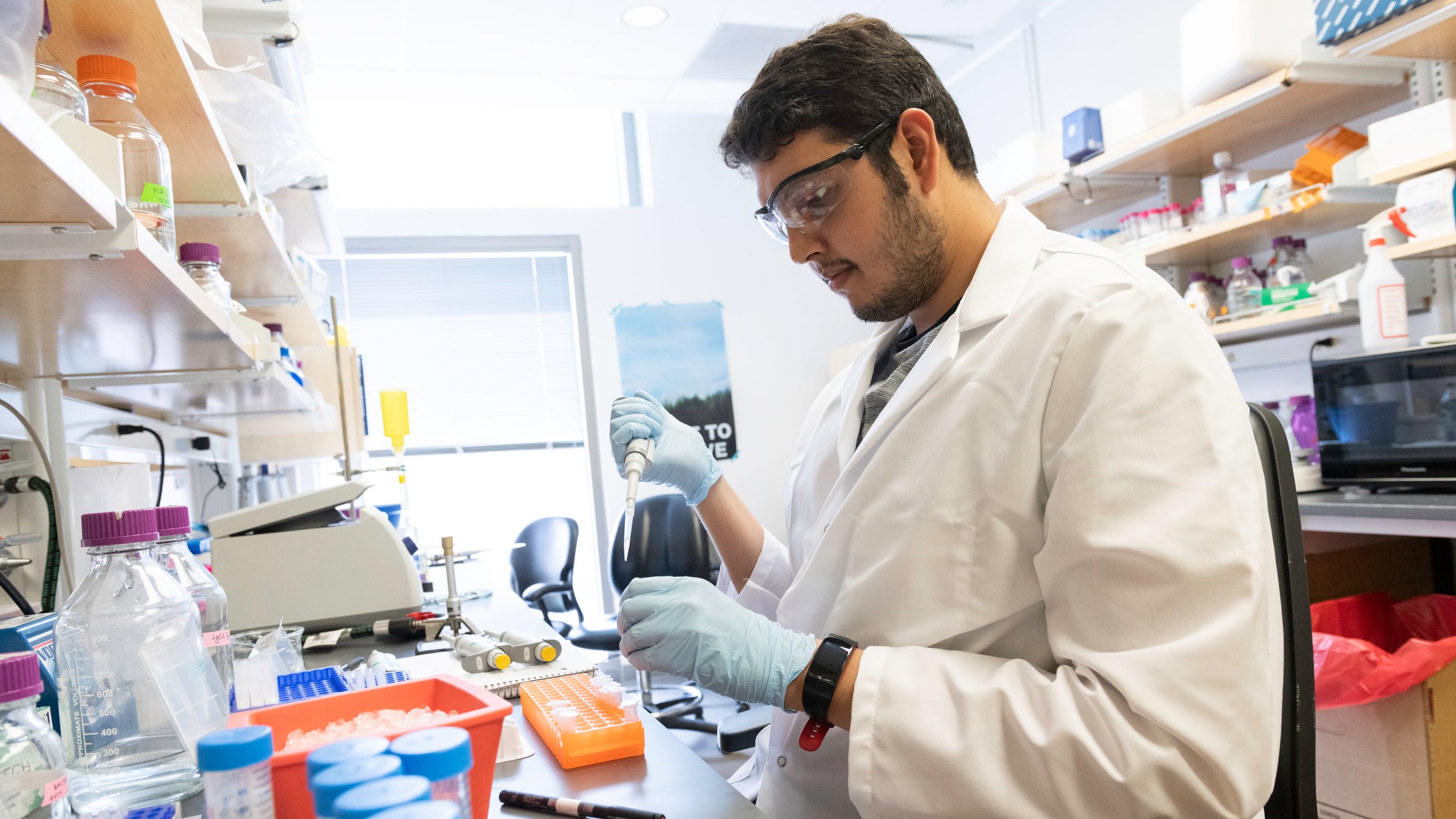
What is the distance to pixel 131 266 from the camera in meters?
0.76

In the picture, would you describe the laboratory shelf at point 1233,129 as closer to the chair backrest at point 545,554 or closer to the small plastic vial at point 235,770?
the chair backrest at point 545,554

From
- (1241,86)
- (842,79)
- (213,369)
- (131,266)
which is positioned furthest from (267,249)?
(1241,86)

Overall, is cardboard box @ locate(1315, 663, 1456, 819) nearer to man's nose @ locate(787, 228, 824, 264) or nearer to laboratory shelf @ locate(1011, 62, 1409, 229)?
man's nose @ locate(787, 228, 824, 264)

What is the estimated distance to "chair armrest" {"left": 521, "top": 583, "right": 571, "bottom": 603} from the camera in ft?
11.0

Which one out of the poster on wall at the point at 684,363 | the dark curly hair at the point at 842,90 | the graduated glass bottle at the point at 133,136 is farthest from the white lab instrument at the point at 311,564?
the poster on wall at the point at 684,363

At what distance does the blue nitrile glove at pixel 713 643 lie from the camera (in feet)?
3.06

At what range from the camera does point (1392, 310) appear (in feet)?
7.01

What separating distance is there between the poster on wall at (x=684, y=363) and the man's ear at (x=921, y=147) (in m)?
3.59

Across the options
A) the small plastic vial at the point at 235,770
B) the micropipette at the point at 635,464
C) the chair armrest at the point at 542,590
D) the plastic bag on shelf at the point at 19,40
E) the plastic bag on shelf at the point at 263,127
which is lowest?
the chair armrest at the point at 542,590

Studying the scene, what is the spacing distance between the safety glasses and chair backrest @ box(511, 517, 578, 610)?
3.01 metres

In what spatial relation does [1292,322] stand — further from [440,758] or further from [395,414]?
[395,414]

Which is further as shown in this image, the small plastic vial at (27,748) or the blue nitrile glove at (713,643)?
the blue nitrile glove at (713,643)

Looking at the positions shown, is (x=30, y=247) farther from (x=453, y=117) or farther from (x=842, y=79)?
(x=453, y=117)

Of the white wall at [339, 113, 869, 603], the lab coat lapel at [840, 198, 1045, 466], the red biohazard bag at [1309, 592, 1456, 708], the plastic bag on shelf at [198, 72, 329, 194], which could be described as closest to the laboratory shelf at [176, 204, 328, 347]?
the plastic bag on shelf at [198, 72, 329, 194]
